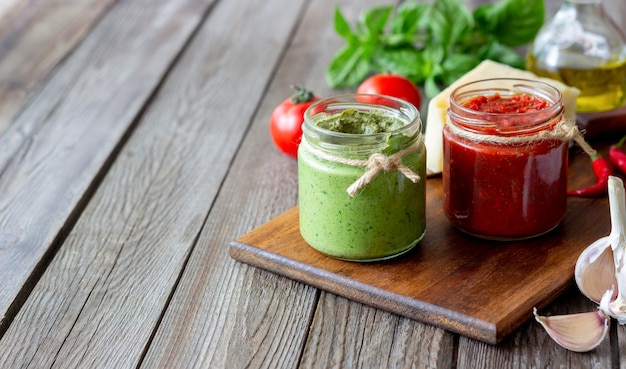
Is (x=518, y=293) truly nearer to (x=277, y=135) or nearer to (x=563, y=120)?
(x=563, y=120)

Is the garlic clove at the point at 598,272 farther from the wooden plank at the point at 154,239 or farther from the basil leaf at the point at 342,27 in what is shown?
the basil leaf at the point at 342,27

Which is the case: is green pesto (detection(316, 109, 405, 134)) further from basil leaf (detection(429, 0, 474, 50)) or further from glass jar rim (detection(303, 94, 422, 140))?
Result: basil leaf (detection(429, 0, 474, 50))

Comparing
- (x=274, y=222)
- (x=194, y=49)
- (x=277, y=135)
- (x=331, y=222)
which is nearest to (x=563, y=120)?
(x=331, y=222)

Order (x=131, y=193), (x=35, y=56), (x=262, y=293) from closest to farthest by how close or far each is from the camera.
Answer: (x=262, y=293)
(x=131, y=193)
(x=35, y=56)

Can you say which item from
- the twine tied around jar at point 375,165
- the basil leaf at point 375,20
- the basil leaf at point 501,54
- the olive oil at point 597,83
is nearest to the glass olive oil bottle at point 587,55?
the olive oil at point 597,83

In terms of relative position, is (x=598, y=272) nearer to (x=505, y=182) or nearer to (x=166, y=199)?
(x=505, y=182)
